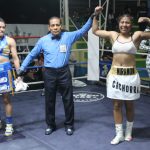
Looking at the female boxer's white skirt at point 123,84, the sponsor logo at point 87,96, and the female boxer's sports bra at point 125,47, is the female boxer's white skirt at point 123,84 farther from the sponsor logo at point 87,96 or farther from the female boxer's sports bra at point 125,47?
the sponsor logo at point 87,96

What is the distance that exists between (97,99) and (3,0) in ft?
9.53

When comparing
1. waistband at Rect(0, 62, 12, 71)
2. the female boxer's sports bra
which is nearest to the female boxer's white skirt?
the female boxer's sports bra

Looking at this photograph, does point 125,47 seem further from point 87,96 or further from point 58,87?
point 87,96

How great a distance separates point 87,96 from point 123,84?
2.17 metres

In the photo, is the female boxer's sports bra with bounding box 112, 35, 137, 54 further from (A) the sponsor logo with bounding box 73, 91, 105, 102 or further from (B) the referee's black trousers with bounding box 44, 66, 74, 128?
(A) the sponsor logo with bounding box 73, 91, 105, 102

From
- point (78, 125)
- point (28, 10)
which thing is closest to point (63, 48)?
point (78, 125)

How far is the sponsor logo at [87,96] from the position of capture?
191 inches

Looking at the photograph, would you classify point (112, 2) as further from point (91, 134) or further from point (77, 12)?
point (91, 134)

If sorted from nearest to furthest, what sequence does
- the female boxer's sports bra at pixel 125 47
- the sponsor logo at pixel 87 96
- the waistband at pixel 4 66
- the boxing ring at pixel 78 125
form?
1. the female boxer's sports bra at pixel 125 47
2. the boxing ring at pixel 78 125
3. the waistband at pixel 4 66
4. the sponsor logo at pixel 87 96

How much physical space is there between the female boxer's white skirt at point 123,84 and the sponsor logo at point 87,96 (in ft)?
A: 6.18

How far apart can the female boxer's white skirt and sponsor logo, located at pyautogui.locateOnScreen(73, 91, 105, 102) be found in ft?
6.18

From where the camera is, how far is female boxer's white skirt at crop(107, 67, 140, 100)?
2.90m

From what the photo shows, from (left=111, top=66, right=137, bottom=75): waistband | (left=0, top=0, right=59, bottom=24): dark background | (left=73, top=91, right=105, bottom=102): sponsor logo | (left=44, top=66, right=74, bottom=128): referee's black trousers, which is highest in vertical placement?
(left=0, top=0, right=59, bottom=24): dark background

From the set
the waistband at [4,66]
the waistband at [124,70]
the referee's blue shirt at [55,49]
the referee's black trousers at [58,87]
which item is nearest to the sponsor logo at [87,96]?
the referee's black trousers at [58,87]
